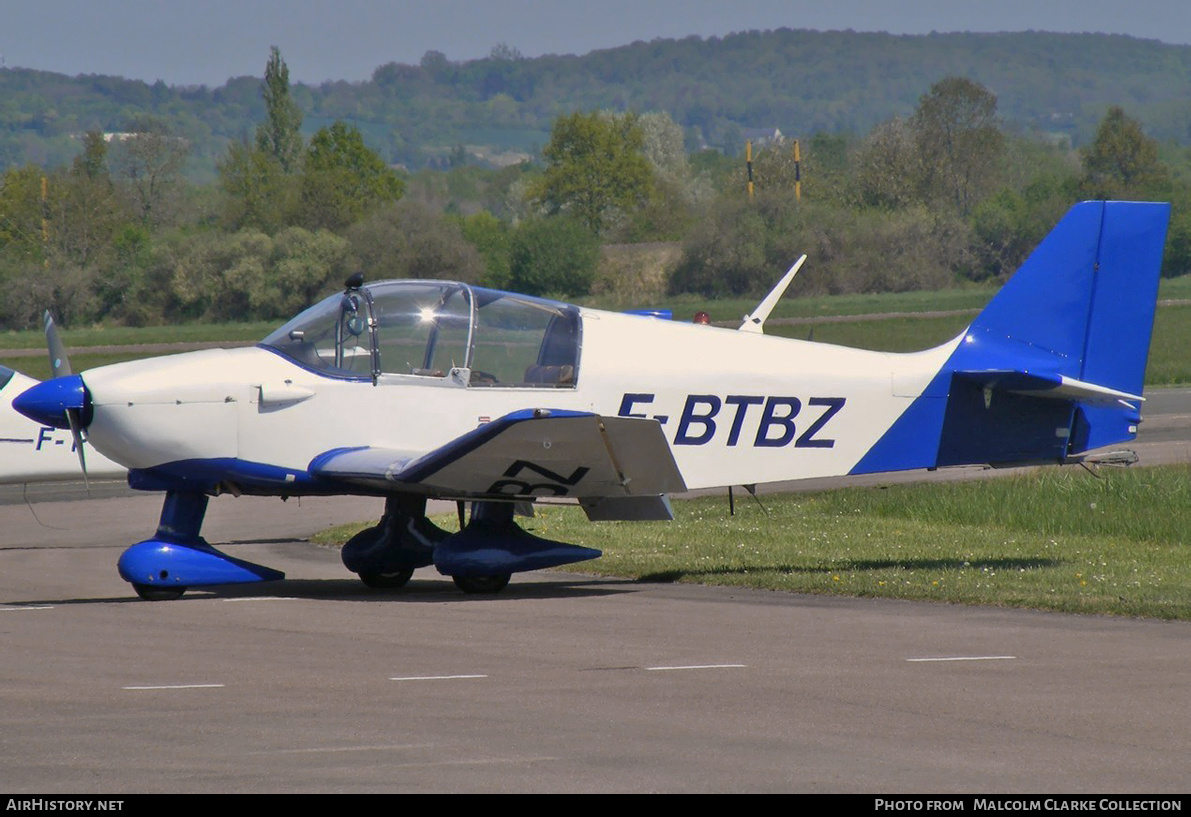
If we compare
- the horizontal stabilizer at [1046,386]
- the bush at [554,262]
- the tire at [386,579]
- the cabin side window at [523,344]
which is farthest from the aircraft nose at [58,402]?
the bush at [554,262]

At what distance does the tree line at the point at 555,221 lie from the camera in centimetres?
5203

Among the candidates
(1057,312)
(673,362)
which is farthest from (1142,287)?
(673,362)

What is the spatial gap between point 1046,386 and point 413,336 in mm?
4546

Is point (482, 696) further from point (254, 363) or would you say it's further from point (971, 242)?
point (971, 242)

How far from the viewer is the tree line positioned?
5203 centimetres

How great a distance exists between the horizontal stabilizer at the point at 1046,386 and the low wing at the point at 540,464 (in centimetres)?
275

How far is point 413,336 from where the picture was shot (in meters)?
10.6

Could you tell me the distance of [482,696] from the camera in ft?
22.9

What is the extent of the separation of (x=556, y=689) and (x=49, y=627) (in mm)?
3691

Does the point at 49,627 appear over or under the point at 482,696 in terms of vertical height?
under

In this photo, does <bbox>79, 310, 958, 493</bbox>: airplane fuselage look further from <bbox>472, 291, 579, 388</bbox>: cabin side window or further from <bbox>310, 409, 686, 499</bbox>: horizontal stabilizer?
<bbox>310, 409, 686, 499</bbox>: horizontal stabilizer

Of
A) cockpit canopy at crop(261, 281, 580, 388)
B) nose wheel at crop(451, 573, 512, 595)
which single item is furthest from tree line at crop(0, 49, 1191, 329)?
nose wheel at crop(451, 573, 512, 595)

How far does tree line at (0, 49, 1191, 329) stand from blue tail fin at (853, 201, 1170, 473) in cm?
3876

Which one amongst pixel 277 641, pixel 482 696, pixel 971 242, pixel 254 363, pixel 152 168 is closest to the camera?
pixel 482 696
